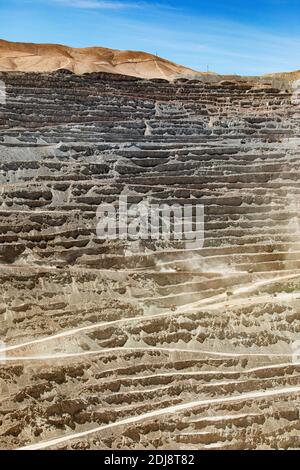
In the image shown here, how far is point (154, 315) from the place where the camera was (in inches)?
311

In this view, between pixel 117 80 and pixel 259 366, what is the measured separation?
8687 mm

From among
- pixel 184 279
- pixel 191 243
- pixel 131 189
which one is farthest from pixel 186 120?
pixel 184 279

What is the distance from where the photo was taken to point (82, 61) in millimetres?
14594

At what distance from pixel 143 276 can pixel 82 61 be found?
26.8 ft

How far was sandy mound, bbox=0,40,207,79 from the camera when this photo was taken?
13961 mm

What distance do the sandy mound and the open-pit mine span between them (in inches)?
37.1

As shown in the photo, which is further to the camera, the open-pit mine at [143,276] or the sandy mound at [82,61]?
→ the sandy mound at [82,61]

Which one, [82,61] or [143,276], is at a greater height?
[82,61]

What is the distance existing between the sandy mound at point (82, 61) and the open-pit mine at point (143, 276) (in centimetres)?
94

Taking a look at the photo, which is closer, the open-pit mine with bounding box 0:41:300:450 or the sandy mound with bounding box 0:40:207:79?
the open-pit mine with bounding box 0:41:300:450

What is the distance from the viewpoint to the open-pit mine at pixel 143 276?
21.4 feet

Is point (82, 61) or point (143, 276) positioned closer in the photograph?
point (143, 276)

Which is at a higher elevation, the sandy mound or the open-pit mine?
the sandy mound

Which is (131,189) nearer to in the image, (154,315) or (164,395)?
(154,315)
